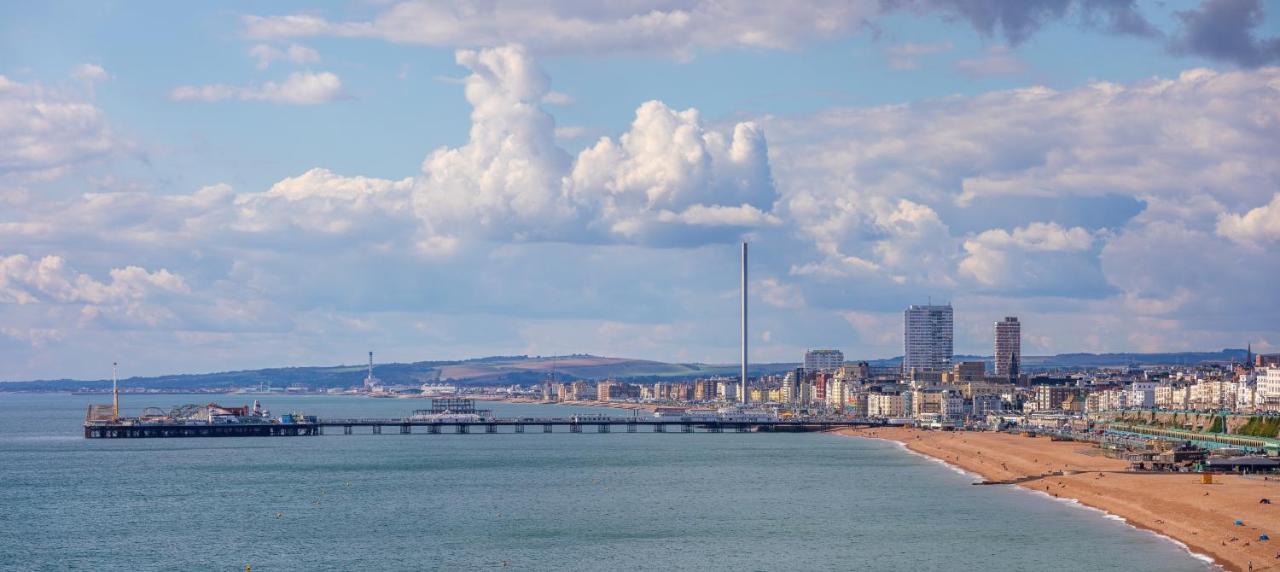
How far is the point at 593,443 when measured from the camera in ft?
613

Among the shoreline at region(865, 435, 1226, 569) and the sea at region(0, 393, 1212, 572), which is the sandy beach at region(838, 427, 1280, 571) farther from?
the sea at region(0, 393, 1212, 572)

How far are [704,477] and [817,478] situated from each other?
915cm

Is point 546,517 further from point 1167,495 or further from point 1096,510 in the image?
point 1167,495

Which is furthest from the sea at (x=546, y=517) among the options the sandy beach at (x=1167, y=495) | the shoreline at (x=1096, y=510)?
the sandy beach at (x=1167, y=495)

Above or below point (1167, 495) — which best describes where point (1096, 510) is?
below

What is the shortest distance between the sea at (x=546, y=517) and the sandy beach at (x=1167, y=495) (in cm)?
207

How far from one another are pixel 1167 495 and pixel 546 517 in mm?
37723

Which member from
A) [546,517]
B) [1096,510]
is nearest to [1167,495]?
[1096,510]

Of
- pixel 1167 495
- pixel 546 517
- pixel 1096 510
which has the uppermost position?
pixel 1167 495

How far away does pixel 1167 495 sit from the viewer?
9212cm

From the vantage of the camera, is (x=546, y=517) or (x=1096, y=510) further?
(x=546, y=517)

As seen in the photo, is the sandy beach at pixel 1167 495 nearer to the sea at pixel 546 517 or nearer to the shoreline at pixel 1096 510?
the shoreline at pixel 1096 510

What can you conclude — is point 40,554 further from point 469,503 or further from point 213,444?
point 213,444

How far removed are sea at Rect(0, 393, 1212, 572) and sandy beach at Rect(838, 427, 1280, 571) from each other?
81.4 inches
